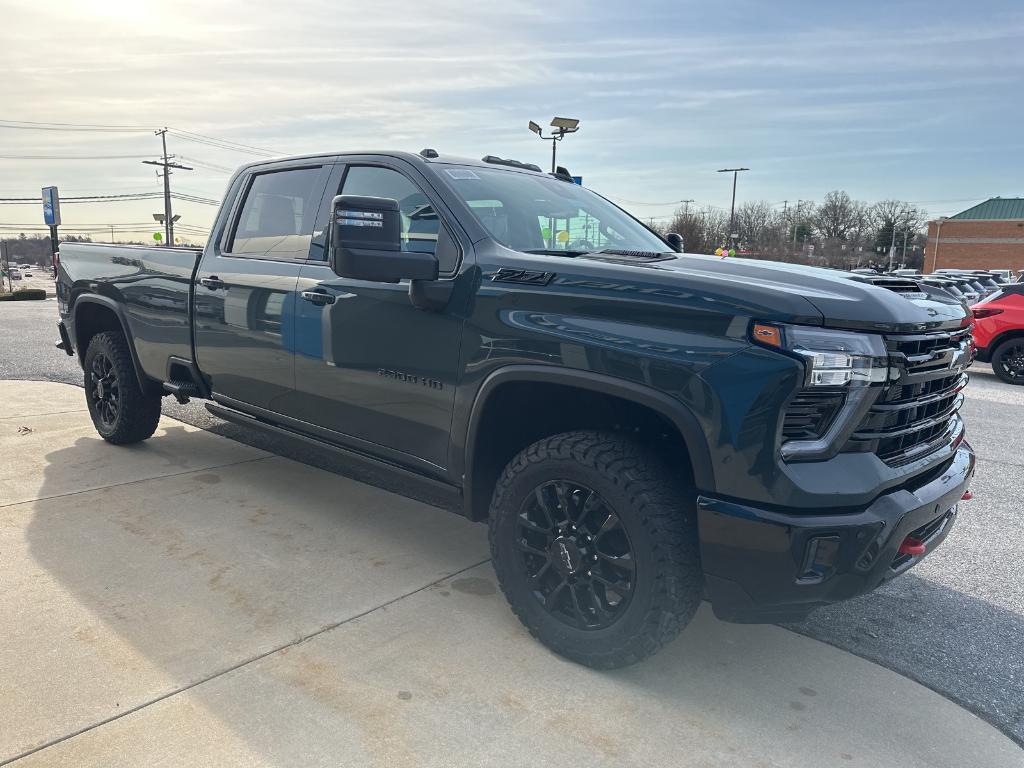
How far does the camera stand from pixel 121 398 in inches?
211

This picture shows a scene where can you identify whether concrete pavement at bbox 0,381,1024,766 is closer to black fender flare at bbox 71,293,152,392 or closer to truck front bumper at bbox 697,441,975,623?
truck front bumper at bbox 697,441,975,623

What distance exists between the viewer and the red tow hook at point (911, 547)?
2605 mm

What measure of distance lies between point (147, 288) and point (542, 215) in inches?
109

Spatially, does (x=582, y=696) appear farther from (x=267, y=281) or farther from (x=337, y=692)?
(x=267, y=281)

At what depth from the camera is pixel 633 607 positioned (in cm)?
264

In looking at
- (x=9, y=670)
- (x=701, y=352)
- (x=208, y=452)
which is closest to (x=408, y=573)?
(x=9, y=670)

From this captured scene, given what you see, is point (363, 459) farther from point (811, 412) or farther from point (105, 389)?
point (105, 389)

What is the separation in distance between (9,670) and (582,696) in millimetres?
2014

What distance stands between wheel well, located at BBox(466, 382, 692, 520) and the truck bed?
2.41 metres

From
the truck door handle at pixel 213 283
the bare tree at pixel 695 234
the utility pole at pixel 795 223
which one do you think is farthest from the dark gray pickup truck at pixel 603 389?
the utility pole at pixel 795 223

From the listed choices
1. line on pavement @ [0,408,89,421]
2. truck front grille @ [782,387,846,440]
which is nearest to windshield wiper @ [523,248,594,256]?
truck front grille @ [782,387,846,440]

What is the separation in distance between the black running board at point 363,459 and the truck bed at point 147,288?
520mm

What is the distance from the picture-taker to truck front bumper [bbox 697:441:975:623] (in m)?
2.34

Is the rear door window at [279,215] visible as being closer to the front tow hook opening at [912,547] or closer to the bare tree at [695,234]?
the front tow hook opening at [912,547]
